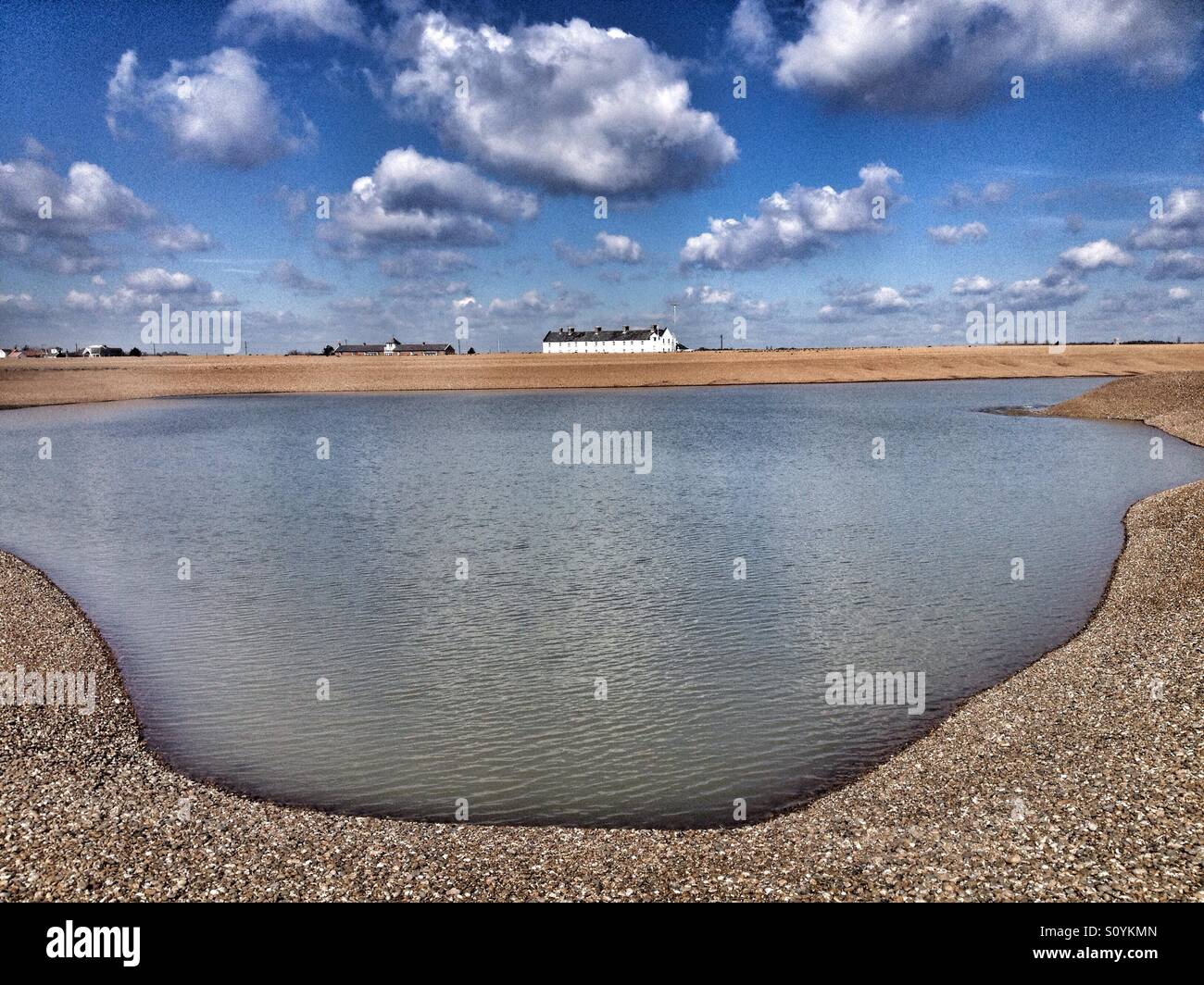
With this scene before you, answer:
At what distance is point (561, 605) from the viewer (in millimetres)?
19141

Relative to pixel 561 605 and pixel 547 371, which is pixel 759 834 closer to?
pixel 561 605

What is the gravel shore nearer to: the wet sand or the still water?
the still water

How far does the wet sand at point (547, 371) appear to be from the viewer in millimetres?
122688

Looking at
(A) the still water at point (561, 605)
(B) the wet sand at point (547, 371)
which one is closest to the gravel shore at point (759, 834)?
(A) the still water at point (561, 605)

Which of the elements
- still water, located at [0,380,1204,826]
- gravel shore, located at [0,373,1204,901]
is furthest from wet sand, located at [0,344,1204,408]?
gravel shore, located at [0,373,1204,901]

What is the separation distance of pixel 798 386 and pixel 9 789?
12478cm

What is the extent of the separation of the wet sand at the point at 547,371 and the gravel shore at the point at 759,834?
113 m

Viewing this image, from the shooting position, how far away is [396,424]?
69562 millimetres

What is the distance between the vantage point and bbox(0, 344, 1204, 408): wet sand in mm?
122688

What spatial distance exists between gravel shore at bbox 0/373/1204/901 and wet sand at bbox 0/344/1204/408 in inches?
4460

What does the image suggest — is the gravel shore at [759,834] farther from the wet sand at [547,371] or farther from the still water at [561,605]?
the wet sand at [547,371]

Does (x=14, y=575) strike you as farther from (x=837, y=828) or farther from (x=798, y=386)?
(x=798, y=386)
